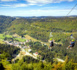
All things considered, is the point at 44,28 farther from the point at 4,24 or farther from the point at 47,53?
the point at 4,24

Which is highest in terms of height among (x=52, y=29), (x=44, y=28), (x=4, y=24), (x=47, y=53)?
(x=4, y=24)

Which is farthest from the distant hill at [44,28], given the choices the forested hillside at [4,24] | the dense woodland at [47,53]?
the forested hillside at [4,24]

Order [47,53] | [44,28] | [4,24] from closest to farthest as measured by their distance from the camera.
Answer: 1. [47,53]
2. [44,28]
3. [4,24]

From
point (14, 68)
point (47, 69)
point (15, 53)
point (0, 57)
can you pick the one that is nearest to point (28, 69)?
point (14, 68)

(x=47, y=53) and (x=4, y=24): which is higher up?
(x=4, y=24)

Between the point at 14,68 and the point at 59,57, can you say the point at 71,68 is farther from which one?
the point at 59,57

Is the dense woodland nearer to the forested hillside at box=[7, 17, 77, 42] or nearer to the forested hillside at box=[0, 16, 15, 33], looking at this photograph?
the forested hillside at box=[7, 17, 77, 42]

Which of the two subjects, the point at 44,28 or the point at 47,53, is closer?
the point at 47,53

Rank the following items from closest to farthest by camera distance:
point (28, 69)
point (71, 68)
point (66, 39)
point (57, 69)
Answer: point (28, 69) → point (57, 69) → point (71, 68) → point (66, 39)

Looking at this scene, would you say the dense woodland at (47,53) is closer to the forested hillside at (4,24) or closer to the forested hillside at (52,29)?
the forested hillside at (52,29)

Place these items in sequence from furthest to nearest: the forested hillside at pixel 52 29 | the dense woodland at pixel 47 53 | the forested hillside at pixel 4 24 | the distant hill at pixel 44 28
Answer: the forested hillside at pixel 4 24
the distant hill at pixel 44 28
the forested hillside at pixel 52 29
the dense woodland at pixel 47 53

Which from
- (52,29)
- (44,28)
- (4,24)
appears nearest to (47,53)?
(52,29)
